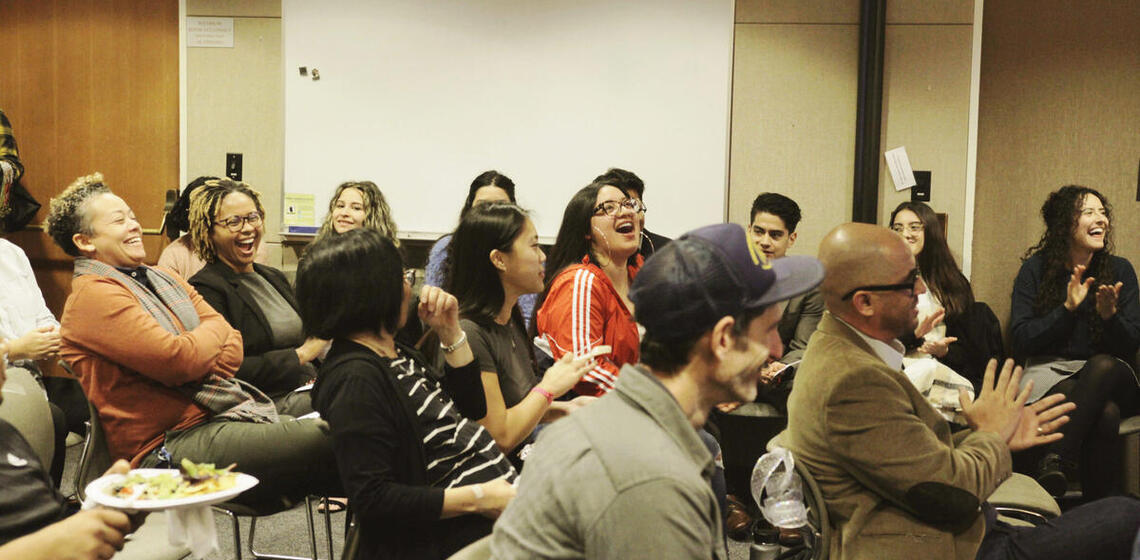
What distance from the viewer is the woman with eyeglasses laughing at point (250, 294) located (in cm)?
331

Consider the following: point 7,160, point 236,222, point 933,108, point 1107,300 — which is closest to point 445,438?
point 236,222

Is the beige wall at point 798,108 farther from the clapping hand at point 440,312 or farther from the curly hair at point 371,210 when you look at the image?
the clapping hand at point 440,312

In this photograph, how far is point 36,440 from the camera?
2.64 meters

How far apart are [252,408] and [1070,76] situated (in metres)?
4.77

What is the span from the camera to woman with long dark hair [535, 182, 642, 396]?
3010mm

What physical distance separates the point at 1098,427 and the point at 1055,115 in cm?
200

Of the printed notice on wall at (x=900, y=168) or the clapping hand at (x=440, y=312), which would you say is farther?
the printed notice on wall at (x=900, y=168)

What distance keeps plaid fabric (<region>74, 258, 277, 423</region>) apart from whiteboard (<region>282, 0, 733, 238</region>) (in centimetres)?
239

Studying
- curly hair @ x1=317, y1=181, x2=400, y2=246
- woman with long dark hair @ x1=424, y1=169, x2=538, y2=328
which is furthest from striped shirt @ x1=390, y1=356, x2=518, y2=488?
curly hair @ x1=317, y1=181, x2=400, y2=246

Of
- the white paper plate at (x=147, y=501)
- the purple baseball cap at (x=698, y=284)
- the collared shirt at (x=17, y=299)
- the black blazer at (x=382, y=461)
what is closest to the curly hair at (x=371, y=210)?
the collared shirt at (x=17, y=299)

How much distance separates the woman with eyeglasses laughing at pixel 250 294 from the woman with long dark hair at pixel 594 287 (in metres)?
0.89

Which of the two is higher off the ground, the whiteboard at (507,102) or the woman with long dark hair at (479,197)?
the whiteboard at (507,102)

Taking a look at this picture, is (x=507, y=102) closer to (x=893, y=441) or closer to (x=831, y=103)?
(x=831, y=103)

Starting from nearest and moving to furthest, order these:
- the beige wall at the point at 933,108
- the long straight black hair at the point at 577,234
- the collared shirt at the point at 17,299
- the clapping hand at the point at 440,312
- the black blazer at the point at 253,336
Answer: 1. the clapping hand at the point at 440,312
2. the black blazer at the point at 253,336
3. the long straight black hair at the point at 577,234
4. the collared shirt at the point at 17,299
5. the beige wall at the point at 933,108
